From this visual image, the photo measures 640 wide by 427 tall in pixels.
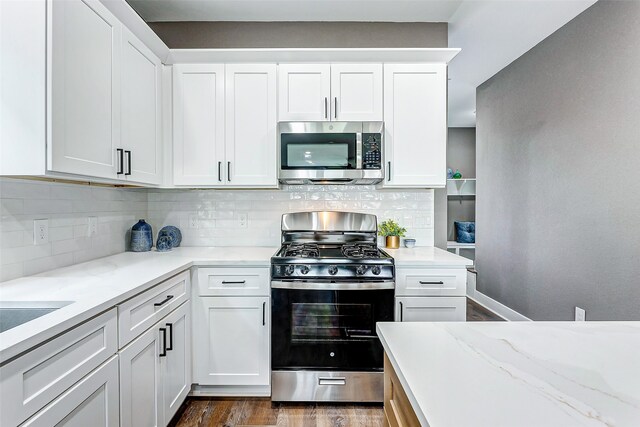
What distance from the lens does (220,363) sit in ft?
6.67

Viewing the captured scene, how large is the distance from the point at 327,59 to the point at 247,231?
1.47 meters

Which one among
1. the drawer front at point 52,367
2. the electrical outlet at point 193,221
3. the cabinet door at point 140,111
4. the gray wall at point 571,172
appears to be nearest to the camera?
the drawer front at point 52,367

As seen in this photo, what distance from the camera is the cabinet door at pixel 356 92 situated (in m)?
2.30

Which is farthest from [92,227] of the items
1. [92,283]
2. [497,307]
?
[497,307]

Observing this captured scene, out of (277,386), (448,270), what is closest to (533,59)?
(448,270)

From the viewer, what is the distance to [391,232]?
2.50 m

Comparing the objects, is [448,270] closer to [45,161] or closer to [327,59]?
[327,59]

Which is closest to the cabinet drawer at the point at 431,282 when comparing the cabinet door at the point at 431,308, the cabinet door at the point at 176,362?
the cabinet door at the point at 431,308

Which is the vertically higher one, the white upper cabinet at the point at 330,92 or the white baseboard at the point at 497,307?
the white upper cabinet at the point at 330,92

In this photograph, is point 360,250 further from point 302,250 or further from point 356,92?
point 356,92

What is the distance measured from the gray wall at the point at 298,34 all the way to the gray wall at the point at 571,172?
114 centimetres

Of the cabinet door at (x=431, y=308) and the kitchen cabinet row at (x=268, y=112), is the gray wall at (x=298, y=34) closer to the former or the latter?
the kitchen cabinet row at (x=268, y=112)

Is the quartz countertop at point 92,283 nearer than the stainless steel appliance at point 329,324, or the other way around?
the quartz countertop at point 92,283

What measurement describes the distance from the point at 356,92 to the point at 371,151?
46 centimetres
